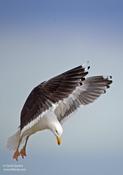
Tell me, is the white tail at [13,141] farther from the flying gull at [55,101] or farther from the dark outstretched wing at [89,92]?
the dark outstretched wing at [89,92]

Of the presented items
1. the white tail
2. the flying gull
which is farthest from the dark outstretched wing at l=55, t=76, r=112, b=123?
the white tail

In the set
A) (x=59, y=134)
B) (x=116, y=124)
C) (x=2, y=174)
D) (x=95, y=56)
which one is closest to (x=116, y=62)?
(x=95, y=56)

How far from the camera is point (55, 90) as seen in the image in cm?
134

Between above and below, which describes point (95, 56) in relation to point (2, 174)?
above

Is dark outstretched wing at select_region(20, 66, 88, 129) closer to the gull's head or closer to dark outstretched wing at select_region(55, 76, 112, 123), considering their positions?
the gull's head

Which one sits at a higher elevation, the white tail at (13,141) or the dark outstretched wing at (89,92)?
the dark outstretched wing at (89,92)

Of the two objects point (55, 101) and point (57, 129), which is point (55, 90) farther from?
point (57, 129)

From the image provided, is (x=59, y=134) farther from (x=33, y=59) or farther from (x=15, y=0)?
(x=15, y=0)

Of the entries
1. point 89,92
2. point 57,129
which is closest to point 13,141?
point 57,129

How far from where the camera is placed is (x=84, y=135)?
1.63 meters

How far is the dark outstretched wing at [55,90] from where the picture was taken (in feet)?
4.36

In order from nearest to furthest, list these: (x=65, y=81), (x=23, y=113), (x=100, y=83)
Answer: (x=65, y=81) < (x=23, y=113) < (x=100, y=83)

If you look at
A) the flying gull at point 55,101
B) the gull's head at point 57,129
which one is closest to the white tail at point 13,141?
the flying gull at point 55,101

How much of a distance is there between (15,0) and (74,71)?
443 mm
